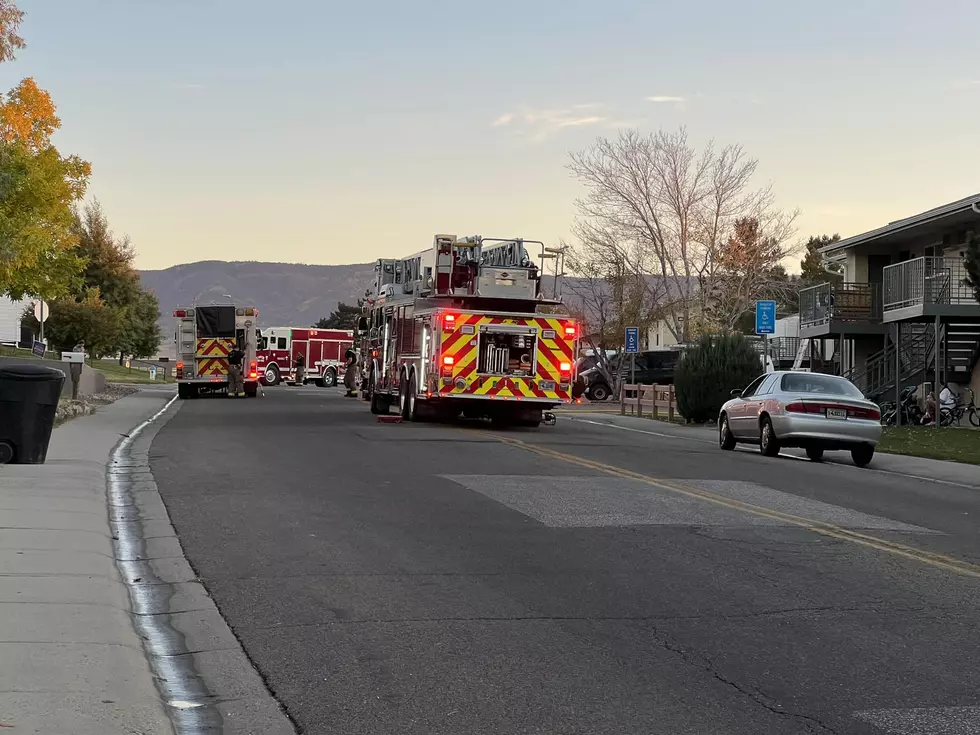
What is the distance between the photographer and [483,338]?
2653cm

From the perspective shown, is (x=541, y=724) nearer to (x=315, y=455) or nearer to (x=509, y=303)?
(x=315, y=455)

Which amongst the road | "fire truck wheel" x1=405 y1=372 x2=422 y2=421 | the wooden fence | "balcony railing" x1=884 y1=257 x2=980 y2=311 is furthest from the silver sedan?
the wooden fence

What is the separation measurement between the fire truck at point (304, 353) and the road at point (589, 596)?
151ft

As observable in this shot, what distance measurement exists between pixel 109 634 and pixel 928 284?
103 feet

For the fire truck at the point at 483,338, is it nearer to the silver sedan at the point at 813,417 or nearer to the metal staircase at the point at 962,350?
the silver sedan at the point at 813,417

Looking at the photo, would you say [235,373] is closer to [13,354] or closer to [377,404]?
[13,354]

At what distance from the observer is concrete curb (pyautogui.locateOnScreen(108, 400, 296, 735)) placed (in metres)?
5.82

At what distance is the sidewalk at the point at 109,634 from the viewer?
5.64 m

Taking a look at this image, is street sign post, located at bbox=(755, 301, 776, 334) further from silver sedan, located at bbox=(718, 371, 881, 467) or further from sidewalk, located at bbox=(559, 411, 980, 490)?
silver sedan, located at bbox=(718, 371, 881, 467)

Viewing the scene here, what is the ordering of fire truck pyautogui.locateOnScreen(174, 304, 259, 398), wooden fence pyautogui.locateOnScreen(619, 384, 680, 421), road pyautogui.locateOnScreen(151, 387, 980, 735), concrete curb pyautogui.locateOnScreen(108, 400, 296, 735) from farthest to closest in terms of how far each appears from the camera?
fire truck pyautogui.locateOnScreen(174, 304, 259, 398)
wooden fence pyautogui.locateOnScreen(619, 384, 680, 421)
road pyautogui.locateOnScreen(151, 387, 980, 735)
concrete curb pyautogui.locateOnScreen(108, 400, 296, 735)

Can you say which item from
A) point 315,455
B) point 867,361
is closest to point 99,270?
point 867,361

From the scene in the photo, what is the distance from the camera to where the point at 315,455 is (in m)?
19.0

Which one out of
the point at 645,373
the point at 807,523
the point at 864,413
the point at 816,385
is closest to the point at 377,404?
the point at 816,385

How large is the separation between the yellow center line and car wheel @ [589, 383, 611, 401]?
35346 millimetres
